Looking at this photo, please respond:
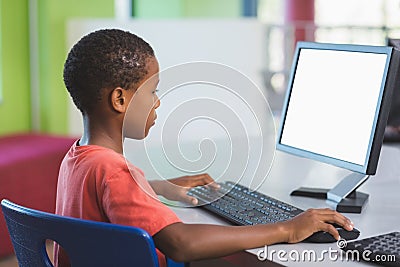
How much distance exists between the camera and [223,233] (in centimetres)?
126

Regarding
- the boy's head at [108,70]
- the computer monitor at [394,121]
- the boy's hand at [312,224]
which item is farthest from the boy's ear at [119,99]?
the computer monitor at [394,121]

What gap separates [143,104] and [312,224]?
Result: 0.38m

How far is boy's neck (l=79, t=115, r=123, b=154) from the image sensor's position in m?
1.39

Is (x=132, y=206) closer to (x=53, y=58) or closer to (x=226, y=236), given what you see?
(x=226, y=236)

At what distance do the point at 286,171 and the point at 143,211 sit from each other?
856 millimetres

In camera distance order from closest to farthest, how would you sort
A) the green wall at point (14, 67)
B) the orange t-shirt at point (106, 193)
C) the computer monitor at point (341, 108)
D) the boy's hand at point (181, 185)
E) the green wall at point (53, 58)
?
the orange t-shirt at point (106, 193)
the computer monitor at point (341, 108)
the boy's hand at point (181, 185)
the green wall at point (14, 67)
the green wall at point (53, 58)

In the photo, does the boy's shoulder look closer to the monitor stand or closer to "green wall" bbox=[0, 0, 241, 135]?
the monitor stand

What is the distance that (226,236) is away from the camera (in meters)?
1.26

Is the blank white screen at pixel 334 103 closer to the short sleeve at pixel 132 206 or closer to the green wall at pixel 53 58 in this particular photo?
the short sleeve at pixel 132 206

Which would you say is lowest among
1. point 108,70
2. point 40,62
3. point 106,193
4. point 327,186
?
point 327,186

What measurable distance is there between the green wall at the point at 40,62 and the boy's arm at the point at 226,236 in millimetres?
2722

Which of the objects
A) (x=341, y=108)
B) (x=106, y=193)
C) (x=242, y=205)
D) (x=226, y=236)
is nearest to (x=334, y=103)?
(x=341, y=108)

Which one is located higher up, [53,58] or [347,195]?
[53,58]

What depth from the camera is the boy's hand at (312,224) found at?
1317mm
